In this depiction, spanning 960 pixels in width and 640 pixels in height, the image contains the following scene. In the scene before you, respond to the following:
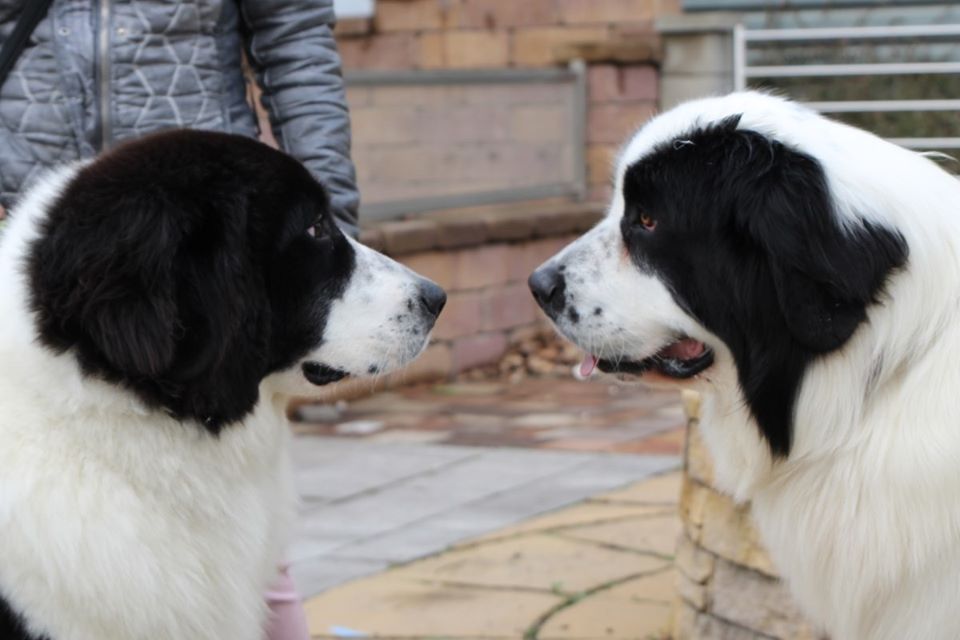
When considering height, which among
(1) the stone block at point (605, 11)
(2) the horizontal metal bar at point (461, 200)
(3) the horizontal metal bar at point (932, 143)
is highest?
(1) the stone block at point (605, 11)

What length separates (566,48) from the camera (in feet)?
33.0

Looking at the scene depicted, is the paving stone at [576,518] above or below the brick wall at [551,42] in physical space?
below

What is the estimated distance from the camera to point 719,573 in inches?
166

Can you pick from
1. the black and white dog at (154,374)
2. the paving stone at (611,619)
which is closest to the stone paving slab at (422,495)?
the paving stone at (611,619)

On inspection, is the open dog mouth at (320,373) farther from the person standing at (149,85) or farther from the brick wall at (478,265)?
the brick wall at (478,265)

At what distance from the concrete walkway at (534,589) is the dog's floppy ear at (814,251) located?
176cm

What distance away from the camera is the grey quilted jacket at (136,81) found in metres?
3.18

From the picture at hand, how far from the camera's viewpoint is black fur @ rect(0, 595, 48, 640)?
8.50 ft

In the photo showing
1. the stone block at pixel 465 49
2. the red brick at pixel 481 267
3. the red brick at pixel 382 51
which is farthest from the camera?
the red brick at pixel 382 51

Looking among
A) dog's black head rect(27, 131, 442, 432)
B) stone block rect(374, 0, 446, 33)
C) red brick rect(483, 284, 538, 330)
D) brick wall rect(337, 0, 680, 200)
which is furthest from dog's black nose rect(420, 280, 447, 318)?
stone block rect(374, 0, 446, 33)

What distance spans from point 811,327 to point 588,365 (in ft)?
1.92

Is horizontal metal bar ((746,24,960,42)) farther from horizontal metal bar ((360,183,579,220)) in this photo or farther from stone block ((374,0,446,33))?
stone block ((374,0,446,33))

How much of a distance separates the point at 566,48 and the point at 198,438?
762 cm

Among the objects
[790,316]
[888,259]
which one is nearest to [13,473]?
[790,316]
